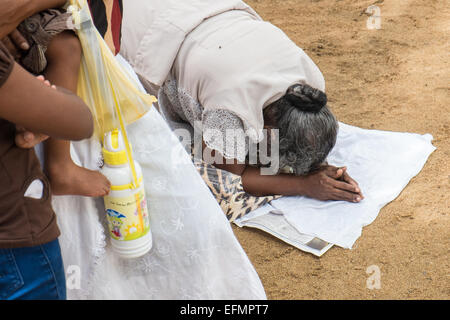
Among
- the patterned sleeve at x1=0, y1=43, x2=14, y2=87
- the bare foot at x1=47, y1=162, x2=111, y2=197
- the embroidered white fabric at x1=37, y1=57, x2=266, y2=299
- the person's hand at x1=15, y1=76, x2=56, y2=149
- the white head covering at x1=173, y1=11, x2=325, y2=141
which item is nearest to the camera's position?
the patterned sleeve at x1=0, y1=43, x2=14, y2=87

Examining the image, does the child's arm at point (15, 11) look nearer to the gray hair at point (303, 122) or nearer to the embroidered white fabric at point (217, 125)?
the embroidered white fabric at point (217, 125)

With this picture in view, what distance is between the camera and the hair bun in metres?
2.44

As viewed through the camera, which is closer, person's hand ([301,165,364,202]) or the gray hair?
the gray hair

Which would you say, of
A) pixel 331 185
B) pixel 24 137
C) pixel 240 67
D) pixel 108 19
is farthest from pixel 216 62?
pixel 24 137

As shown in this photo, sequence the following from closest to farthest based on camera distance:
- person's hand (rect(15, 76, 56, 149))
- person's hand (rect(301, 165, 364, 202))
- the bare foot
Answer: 1. person's hand (rect(15, 76, 56, 149))
2. the bare foot
3. person's hand (rect(301, 165, 364, 202))

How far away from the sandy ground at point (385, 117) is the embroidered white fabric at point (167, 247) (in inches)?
24.5

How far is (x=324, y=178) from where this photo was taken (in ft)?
9.16

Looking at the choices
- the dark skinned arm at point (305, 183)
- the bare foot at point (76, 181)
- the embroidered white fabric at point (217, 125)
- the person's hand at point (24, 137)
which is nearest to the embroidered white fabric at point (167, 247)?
the bare foot at point (76, 181)

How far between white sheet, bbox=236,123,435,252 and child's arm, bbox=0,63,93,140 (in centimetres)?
158

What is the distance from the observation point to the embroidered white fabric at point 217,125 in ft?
7.90

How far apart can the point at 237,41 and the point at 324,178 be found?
0.82 meters

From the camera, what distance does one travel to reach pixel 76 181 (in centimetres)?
154

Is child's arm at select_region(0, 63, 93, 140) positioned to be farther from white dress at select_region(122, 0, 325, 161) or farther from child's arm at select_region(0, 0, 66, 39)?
white dress at select_region(122, 0, 325, 161)

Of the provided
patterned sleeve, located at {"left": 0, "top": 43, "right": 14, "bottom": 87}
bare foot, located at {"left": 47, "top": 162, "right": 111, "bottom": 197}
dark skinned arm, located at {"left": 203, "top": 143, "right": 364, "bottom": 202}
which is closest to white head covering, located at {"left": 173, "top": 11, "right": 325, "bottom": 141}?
dark skinned arm, located at {"left": 203, "top": 143, "right": 364, "bottom": 202}
